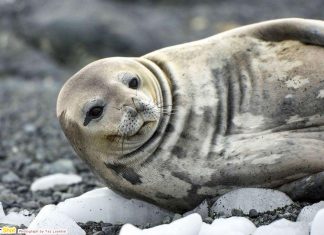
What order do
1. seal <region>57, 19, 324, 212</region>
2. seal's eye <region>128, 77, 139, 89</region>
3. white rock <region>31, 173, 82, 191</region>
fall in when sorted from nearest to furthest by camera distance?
seal <region>57, 19, 324, 212</region>
seal's eye <region>128, 77, 139, 89</region>
white rock <region>31, 173, 82, 191</region>

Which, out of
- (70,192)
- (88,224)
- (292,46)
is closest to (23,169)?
(70,192)

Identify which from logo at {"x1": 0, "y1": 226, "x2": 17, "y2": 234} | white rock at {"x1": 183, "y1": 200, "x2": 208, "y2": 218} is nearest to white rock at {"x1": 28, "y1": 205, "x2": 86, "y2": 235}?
logo at {"x1": 0, "y1": 226, "x2": 17, "y2": 234}

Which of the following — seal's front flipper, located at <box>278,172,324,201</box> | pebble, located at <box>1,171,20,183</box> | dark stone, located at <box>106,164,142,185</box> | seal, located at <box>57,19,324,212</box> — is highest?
seal, located at <box>57,19,324,212</box>

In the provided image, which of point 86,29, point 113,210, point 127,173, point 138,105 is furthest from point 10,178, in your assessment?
point 86,29

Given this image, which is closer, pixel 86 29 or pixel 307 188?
pixel 307 188

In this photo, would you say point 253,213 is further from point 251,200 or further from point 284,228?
point 284,228

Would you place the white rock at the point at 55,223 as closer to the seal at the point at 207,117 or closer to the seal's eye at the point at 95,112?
the seal at the point at 207,117

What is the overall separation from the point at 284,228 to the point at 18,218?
190 cm

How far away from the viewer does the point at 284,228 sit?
4180 millimetres

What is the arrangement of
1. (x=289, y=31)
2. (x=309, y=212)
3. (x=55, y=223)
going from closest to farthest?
(x=309, y=212), (x=55, y=223), (x=289, y=31)

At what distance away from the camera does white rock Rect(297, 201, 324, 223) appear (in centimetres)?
438

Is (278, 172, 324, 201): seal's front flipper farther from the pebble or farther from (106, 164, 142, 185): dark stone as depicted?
the pebble

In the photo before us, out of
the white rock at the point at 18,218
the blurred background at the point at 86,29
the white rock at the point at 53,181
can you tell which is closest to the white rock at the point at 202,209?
the white rock at the point at 18,218

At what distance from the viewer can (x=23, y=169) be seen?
7.54 meters
